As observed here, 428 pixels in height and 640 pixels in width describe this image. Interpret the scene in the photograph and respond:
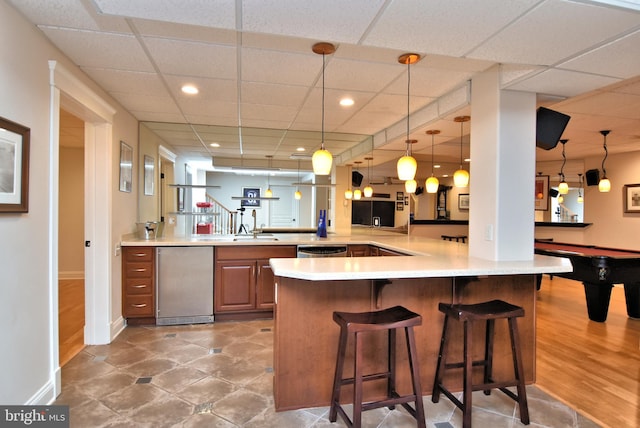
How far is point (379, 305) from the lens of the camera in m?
2.34

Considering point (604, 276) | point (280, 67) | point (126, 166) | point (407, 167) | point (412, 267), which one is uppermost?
point (280, 67)

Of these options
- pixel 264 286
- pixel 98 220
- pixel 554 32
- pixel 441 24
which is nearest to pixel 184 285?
pixel 264 286

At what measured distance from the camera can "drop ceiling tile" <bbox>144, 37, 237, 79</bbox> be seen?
2266 mm

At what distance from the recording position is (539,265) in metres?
2.29

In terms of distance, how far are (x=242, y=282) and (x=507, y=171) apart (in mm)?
2865

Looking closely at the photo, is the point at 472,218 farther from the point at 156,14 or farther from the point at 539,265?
the point at 156,14

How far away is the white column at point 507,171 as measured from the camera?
247 cm

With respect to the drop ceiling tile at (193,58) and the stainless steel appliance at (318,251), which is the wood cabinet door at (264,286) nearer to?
the stainless steel appliance at (318,251)

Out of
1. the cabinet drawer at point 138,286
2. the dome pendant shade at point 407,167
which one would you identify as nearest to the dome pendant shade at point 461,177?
the dome pendant shade at point 407,167

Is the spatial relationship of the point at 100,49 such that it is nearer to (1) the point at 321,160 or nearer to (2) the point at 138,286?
(1) the point at 321,160

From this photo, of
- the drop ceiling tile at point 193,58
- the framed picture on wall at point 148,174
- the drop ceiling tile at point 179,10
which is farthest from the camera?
the framed picture on wall at point 148,174

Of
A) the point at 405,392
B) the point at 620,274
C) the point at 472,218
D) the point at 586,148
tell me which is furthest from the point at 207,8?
the point at 586,148

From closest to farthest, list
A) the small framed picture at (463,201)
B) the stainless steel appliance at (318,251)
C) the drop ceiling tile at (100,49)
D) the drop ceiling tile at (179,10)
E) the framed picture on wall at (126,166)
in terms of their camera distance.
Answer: the drop ceiling tile at (179,10), the drop ceiling tile at (100,49), the framed picture on wall at (126,166), the stainless steel appliance at (318,251), the small framed picture at (463,201)

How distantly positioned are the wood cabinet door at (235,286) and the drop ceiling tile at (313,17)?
2.69 meters
